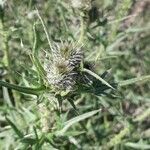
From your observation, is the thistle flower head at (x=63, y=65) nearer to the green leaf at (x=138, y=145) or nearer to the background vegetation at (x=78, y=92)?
the background vegetation at (x=78, y=92)

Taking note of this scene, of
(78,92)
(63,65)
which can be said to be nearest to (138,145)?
(78,92)

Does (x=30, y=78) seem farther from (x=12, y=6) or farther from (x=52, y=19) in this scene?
(x=52, y=19)

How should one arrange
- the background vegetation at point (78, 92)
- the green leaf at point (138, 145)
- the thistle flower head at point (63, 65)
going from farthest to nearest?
the green leaf at point (138, 145) < the background vegetation at point (78, 92) < the thistle flower head at point (63, 65)

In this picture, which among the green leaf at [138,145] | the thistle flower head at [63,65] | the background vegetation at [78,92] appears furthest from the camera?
the green leaf at [138,145]

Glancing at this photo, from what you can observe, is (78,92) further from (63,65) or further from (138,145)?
(138,145)

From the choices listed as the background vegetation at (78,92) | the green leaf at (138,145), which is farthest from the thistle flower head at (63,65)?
the green leaf at (138,145)

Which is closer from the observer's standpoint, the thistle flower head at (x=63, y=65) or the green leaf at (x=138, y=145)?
the thistle flower head at (x=63, y=65)

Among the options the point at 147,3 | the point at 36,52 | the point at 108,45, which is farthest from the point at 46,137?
the point at 147,3

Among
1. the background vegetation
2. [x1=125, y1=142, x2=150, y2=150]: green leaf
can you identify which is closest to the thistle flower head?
the background vegetation
